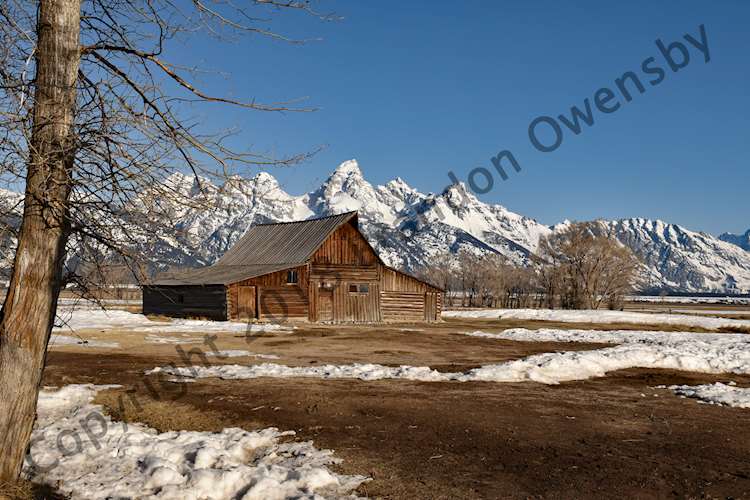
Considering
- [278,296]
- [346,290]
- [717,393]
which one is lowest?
[717,393]

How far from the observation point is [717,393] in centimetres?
1330

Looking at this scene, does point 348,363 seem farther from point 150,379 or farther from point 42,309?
point 42,309

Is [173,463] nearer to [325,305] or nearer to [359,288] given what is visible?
[325,305]

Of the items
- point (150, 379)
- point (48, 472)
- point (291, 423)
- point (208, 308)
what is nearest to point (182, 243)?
point (48, 472)

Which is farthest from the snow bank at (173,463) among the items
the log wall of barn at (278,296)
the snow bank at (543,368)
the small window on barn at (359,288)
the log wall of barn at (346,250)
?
the small window on barn at (359,288)

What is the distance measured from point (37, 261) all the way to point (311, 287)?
35455 mm

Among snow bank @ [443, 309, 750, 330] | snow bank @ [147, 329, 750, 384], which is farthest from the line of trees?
snow bank @ [147, 329, 750, 384]

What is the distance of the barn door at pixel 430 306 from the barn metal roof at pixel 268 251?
26.4 ft

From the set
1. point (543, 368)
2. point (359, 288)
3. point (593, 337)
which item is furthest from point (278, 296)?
point (543, 368)

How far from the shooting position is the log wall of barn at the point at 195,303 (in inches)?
1555

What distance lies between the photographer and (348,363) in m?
17.9

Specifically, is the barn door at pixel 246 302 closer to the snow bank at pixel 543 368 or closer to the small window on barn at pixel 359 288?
the small window on barn at pixel 359 288

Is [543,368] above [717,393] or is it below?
above

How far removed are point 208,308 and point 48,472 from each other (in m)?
34.0
